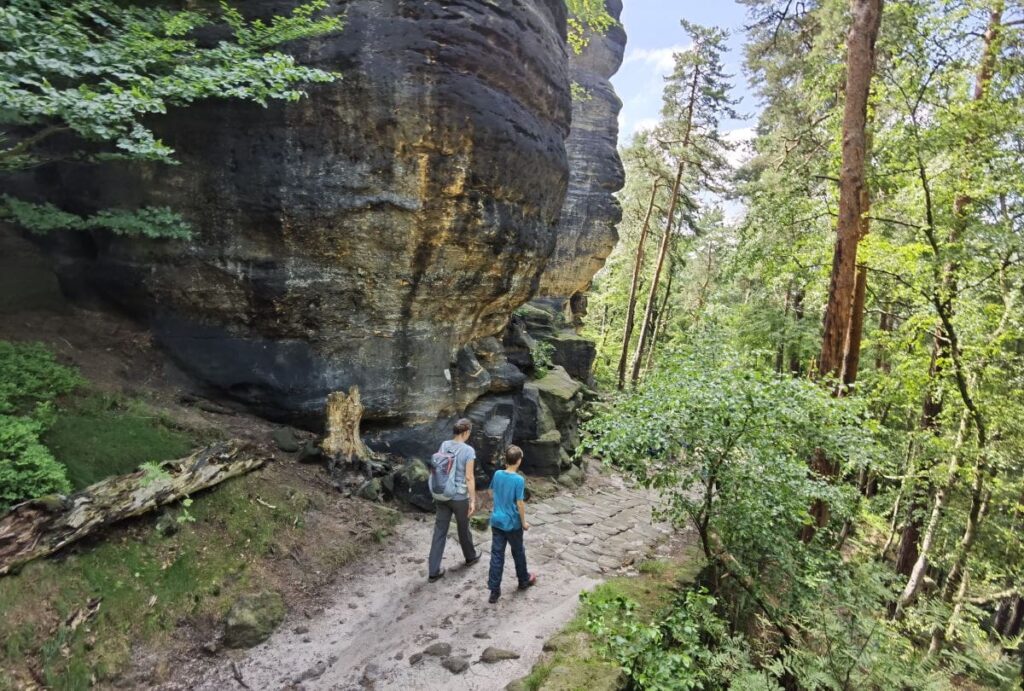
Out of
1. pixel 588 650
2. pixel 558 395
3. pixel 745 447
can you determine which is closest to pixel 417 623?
pixel 588 650

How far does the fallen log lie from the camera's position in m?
4.29

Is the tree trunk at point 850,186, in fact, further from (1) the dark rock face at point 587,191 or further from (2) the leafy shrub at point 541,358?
(1) the dark rock face at point 587,191

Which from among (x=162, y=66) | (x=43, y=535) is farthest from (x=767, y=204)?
(x=43, y=535)

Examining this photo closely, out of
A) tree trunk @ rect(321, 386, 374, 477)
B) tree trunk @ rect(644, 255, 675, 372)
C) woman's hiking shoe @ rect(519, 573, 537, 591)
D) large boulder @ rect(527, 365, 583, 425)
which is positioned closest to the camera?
woman's hiking shoe @ rect(519, 573, 537, 591)

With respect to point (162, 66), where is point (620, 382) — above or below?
below

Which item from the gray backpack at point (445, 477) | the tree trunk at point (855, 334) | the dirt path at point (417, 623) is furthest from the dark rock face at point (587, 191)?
the gray backpack at point (445, 477)

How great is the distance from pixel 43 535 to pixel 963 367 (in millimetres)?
14052

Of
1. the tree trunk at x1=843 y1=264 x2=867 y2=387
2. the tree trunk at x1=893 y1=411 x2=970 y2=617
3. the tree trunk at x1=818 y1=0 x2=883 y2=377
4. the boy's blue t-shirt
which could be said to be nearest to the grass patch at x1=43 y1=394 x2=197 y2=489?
the boy's blue t-shirt

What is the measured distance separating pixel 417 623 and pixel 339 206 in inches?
253

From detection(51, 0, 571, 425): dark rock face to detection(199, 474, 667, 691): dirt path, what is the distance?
10.8ft

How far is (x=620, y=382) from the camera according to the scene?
23.7 meters

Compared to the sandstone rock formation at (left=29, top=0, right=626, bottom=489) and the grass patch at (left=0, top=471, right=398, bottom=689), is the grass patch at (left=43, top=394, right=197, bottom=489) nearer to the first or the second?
the grass patch at (left=0, top=471, right=398, bottom=689)

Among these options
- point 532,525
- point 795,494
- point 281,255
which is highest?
point 281,255

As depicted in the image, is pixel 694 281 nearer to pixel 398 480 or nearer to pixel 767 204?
pixel 767 204
